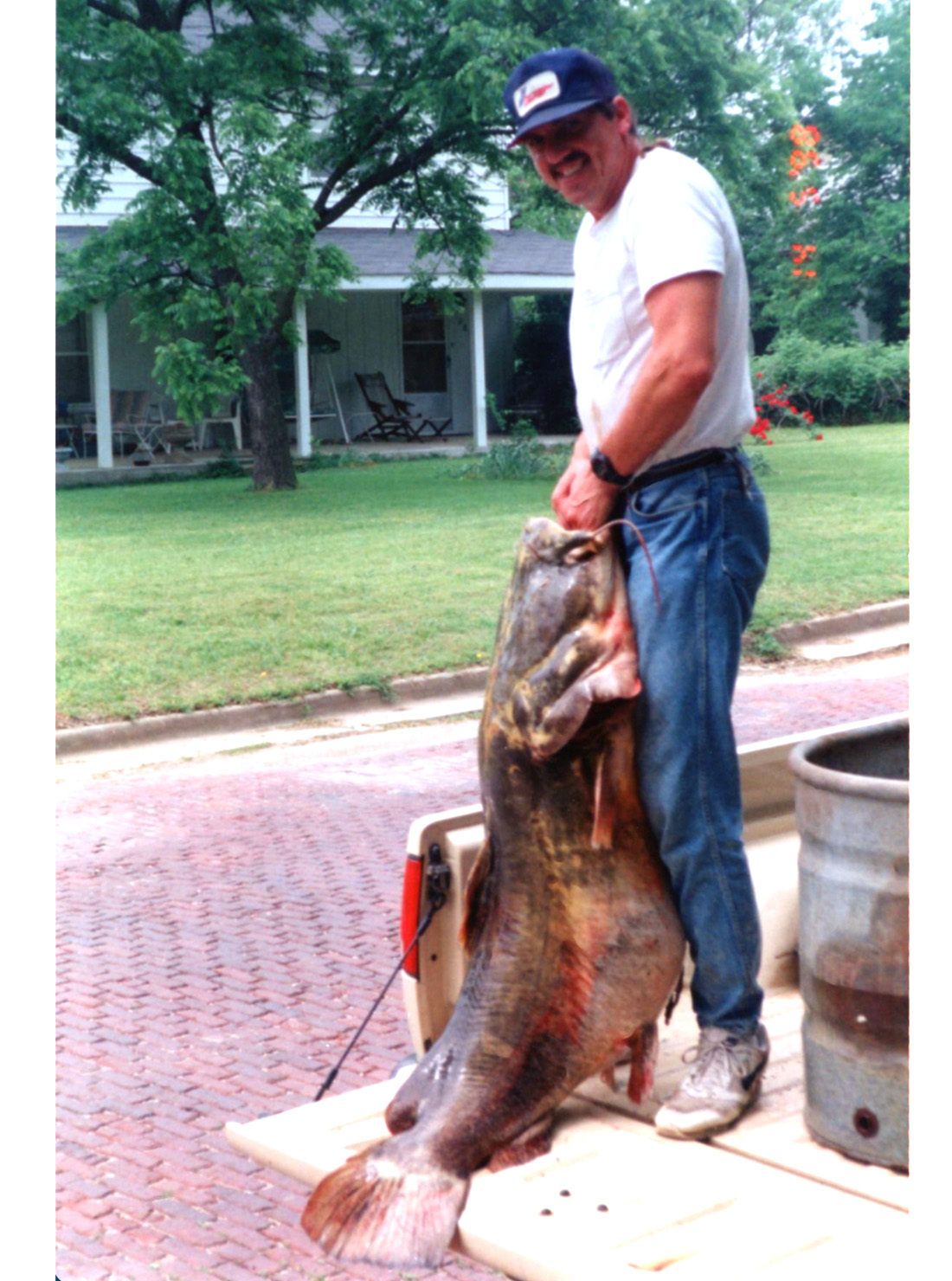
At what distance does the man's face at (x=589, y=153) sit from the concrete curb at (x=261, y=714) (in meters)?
7.11

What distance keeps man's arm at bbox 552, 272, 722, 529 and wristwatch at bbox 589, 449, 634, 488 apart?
0.04ft

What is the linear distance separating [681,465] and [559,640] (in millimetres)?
432

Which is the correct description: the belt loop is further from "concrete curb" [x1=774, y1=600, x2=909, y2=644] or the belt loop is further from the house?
the house

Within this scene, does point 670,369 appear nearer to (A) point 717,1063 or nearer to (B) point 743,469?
(B) point 743,469

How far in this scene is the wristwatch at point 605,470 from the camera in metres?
2.91

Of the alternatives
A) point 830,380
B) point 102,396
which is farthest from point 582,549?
point 102,396

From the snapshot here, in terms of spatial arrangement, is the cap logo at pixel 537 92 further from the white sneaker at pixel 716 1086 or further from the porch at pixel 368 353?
the porch at pixel 368 353

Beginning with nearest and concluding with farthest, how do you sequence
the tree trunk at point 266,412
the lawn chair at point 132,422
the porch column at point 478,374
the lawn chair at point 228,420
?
the tree trunk at point 266,412
the lawn chair at point 132,422
the lawn chair at point 228,420
the porch column at point 478,374

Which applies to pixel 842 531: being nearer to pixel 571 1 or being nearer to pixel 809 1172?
pixel 571 1

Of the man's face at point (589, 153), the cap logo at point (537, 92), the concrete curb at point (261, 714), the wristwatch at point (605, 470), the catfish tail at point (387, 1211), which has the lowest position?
the concrete curb at point (261, 714)

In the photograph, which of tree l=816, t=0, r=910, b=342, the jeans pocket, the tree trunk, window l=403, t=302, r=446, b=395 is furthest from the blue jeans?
window l=403, t=302, r=446, b=395

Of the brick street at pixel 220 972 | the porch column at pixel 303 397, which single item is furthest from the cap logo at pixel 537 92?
the porch column at pixel 303 397

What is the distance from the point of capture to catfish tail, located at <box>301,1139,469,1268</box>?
2.43 metres

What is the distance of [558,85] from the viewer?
2.82m
